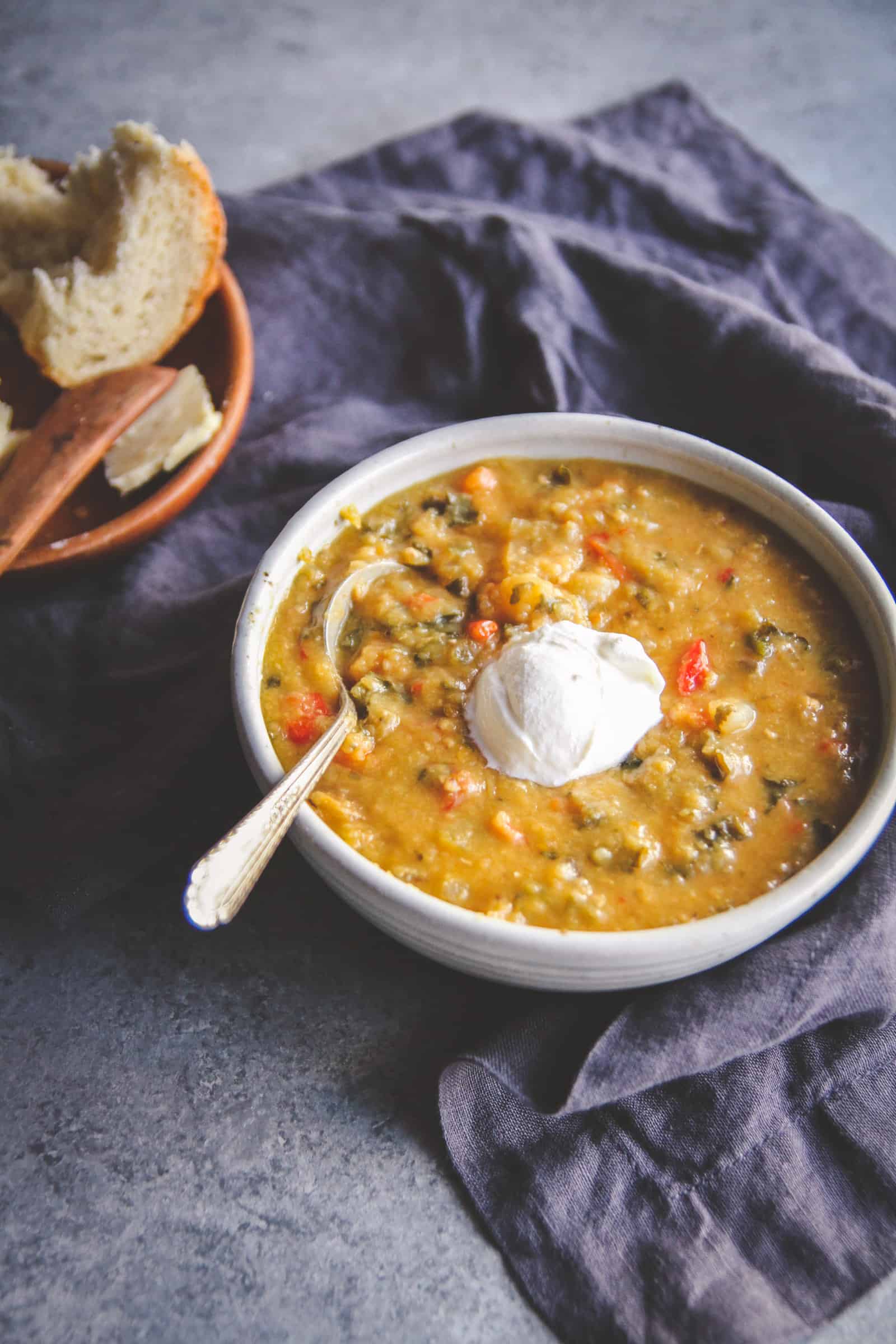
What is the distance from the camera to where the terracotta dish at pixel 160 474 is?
Answer: 3.15 meters

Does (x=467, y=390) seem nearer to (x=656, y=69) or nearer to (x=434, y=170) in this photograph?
(x=434, y=170)

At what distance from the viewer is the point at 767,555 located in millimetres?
2824

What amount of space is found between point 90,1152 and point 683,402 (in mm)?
2550

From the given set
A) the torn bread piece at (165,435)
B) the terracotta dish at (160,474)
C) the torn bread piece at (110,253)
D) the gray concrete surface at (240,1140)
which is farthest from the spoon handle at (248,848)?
the torn bread piece at (110,253)

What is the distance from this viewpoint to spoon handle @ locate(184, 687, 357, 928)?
6.98 feet

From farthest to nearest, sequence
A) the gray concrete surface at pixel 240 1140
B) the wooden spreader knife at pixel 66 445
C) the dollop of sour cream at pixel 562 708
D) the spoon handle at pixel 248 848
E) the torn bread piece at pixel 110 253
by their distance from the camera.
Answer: the torn bread piece at pixel 110 253
the wooden spreader knife at pixel 66 445
the dollop of sour cream at pixel 562 708
the gray concrete surface at pixel 240 1140
the spoon handle at pixel 248 848

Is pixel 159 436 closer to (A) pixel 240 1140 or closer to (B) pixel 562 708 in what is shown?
(B) pixel 562 708

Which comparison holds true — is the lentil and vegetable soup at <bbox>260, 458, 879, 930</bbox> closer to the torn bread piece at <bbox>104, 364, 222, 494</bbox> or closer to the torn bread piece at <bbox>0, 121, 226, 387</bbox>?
the torn bread piece at <bbox>104, 364, 222, 494</bbox>

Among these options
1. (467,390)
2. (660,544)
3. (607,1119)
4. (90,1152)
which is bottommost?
(90,1152)

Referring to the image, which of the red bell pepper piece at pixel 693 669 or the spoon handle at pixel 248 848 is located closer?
the spoon handle at pixel 248 848

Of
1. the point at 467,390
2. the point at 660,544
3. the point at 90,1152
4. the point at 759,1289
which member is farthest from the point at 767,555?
the point at 90,1152

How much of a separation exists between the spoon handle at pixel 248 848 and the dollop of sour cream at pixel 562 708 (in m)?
0.33

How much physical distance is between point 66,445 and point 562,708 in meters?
1.64

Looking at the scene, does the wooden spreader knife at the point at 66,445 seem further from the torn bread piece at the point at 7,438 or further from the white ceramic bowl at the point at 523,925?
the white ceramic bowl at the point at 523,925
